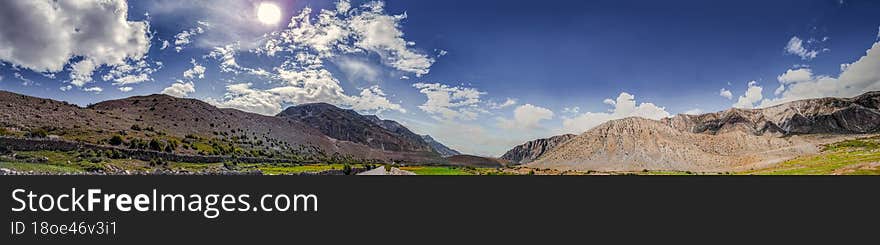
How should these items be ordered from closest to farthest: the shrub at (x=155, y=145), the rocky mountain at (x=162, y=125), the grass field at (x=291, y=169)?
the grass field at (x=291, y=169), the rocky mountain at (x=162, y=125), the shrub at (x=155, y=145)

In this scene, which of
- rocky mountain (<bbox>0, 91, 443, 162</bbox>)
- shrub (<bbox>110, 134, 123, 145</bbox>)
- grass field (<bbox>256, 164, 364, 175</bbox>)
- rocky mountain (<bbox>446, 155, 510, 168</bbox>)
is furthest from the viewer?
rocky mountain (<bbox>446, 155, 510, 168</bbox>)

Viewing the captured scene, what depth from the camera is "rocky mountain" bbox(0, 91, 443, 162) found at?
95.2 meters

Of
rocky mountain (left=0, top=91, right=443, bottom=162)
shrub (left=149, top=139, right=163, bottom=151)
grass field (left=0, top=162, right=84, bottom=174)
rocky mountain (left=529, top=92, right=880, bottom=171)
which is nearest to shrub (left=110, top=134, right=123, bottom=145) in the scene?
rocky mountain (left=0, top=91, right=443, bottom=162)

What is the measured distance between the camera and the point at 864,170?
7706 cm

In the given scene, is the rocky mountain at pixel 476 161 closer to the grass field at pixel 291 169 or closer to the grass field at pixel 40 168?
the grass field at pixel 291 169

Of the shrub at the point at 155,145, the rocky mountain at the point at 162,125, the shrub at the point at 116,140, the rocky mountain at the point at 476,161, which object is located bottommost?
the rocky mountain at the point at 476,161

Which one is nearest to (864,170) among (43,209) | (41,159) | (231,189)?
(231,189)

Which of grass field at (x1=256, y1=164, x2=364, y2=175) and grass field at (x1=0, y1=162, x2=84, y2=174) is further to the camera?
grass field at (x1=256, y1=164, x2=364, y2=175)

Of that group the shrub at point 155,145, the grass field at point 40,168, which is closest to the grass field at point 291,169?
the shrub at point 155,145

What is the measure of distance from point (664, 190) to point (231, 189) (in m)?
17.2

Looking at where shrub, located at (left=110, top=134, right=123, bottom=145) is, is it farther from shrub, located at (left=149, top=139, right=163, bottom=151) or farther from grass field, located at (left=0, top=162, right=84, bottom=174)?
grass field, located at (left=0, top=162, right=84, bottom=174)

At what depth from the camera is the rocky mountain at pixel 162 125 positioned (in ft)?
312

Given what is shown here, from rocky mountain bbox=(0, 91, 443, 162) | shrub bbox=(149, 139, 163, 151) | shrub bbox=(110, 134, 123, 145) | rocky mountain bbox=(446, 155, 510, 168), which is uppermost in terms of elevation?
rocky mountain bbox=(0, 91, 443, 162)

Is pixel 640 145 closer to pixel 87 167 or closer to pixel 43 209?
pixel 87 167
